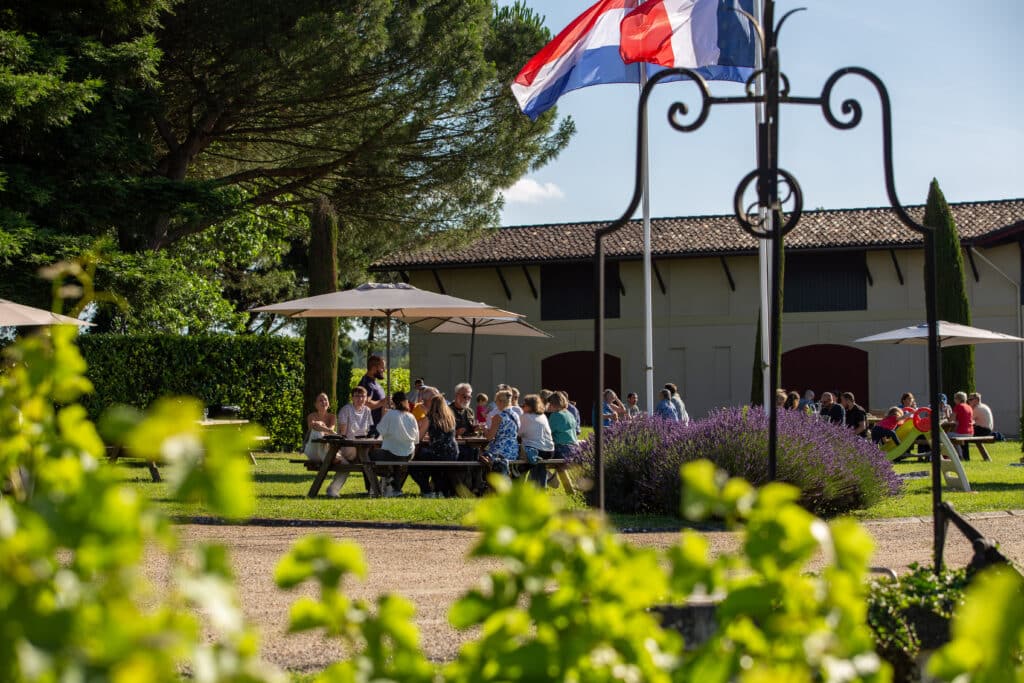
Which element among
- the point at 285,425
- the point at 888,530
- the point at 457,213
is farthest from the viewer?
the point at 457,213

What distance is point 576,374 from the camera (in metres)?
32.4

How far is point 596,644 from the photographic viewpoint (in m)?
1.61

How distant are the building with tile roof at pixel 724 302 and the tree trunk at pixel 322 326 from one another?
373 inches

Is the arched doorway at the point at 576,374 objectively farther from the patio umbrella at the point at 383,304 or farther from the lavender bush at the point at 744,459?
the lavender bush at the point at 744,459

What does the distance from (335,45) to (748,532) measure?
64.1 ft

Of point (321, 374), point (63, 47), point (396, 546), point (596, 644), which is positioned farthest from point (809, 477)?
point (63, 47)

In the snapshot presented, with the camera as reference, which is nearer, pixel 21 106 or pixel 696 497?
pixel 696 497

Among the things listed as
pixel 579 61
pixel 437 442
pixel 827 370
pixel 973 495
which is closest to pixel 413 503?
pixel 437 442

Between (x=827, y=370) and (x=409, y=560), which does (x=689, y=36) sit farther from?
(x=827, y=370)

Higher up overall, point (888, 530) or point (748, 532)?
point (748, 532)

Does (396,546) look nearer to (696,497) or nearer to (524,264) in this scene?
(696,497)

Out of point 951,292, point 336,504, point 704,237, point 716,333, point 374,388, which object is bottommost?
point 336,504

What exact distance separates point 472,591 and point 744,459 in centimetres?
872

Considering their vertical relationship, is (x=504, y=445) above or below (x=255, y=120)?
below
